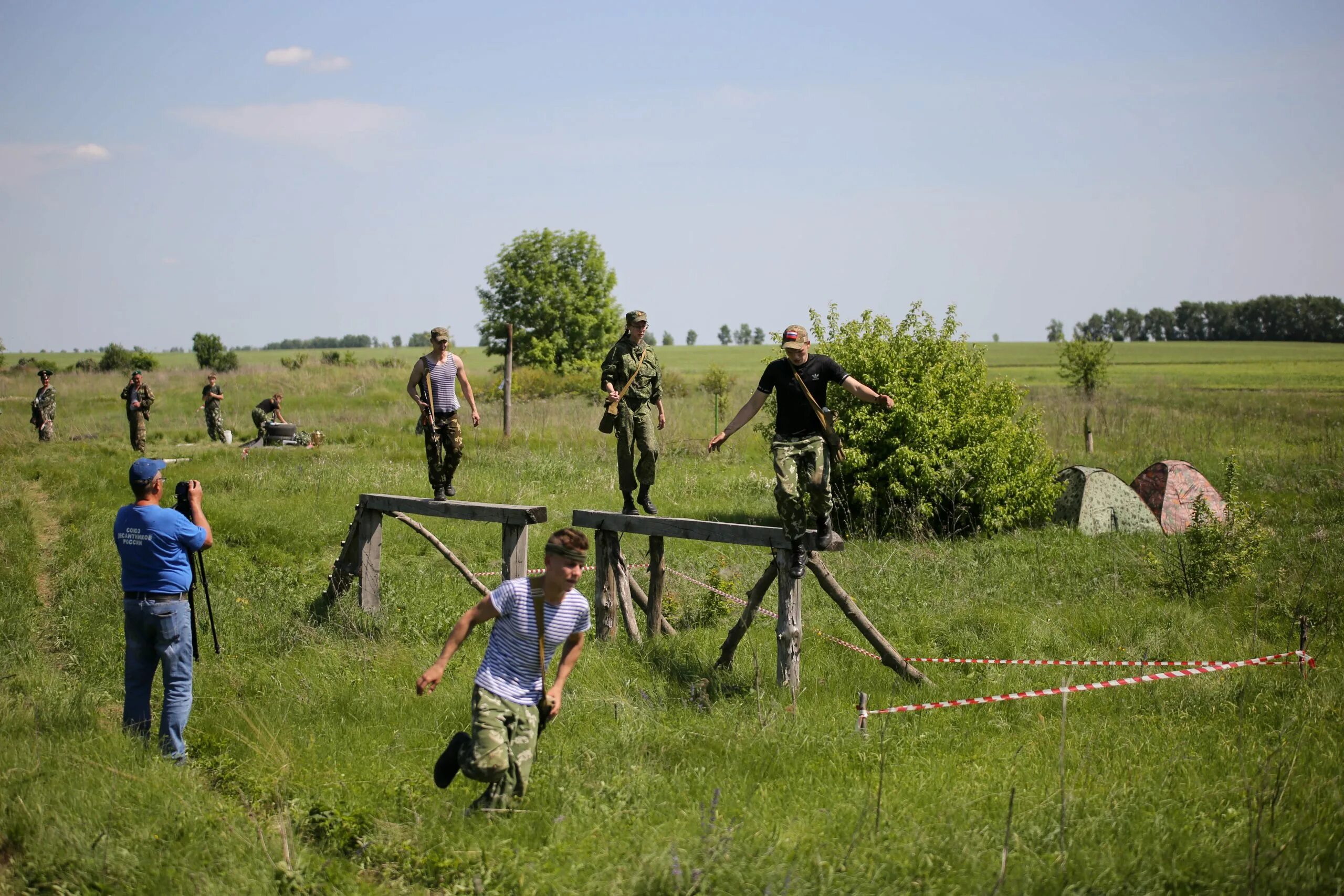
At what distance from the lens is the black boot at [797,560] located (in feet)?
24.0

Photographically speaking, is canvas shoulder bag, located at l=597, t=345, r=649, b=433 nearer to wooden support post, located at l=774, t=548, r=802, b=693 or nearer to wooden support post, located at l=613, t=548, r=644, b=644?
wooden support post, located at l=613, t=548, r=644, b=644

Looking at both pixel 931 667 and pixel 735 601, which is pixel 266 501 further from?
pixel 931 667

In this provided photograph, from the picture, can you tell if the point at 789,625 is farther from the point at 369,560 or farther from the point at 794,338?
the point at 369,560

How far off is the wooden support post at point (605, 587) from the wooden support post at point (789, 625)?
2.06 meters

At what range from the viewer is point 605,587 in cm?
909

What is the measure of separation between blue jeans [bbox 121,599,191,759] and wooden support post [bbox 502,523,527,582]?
299 centimetres

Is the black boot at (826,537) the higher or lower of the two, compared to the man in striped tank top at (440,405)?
lower

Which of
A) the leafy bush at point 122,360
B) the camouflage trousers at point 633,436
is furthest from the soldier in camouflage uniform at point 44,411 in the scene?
the leafy bush at point 122,360

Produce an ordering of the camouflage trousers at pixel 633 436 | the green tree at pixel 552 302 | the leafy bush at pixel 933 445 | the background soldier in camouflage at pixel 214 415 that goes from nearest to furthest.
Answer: the camouflage trousers at pixel 633 436 < the leafy bush at pixel 933 445 < the background soldier in camouflage at pixel 214 415 < the green tree at pixel 552 302

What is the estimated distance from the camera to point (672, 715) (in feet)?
23.3

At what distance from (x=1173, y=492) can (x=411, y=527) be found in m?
11.2

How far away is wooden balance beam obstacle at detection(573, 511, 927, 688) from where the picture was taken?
741 centimetres

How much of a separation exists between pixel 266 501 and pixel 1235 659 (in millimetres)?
13853

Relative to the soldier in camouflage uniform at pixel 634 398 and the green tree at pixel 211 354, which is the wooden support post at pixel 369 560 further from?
the green tree at pixel 211 354
